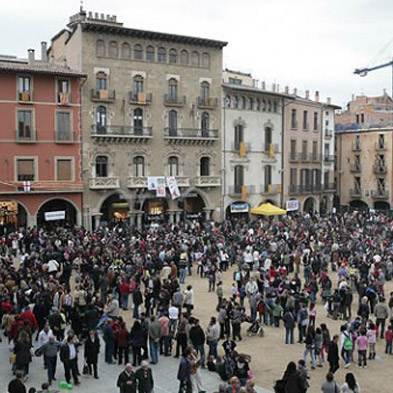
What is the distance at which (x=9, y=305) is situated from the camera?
1752cm

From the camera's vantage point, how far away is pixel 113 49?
4375 cm

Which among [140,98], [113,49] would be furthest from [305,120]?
[113,49]

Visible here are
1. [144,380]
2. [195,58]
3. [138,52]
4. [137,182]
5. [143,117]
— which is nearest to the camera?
[144,380]

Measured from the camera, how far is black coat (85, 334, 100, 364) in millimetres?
14570

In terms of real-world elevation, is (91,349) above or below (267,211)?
below

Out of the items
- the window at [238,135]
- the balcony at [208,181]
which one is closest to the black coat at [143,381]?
the balcony at [208,181]

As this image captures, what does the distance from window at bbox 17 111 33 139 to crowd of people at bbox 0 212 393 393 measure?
8044mm

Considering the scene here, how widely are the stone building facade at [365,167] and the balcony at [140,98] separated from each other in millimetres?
29316

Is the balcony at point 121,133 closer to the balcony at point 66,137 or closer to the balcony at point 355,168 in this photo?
the balcony at point 66,137

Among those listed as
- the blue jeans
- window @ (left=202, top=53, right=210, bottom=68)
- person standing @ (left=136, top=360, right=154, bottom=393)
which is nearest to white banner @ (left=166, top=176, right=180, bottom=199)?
window @ (left=202, top=53, right=210, bottom=68)

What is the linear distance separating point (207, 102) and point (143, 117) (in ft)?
19.9

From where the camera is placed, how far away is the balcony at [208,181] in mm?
47719

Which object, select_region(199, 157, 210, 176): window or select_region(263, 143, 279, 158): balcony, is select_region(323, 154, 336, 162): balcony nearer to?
select_region(263, 143, 279, 158): balcony

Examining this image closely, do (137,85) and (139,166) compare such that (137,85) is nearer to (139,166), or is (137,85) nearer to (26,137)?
(139,166)
